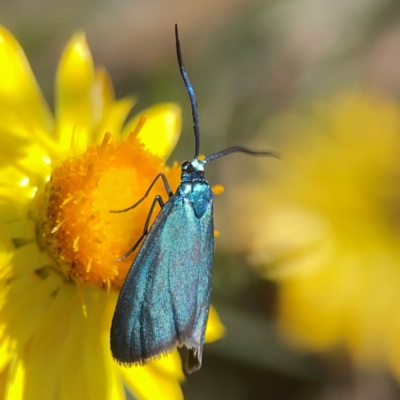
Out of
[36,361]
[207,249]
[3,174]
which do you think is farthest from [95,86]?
[36,361]

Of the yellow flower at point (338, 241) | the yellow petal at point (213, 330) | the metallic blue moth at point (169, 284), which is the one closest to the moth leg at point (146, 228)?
the metallic blue moth at point (169, 284)

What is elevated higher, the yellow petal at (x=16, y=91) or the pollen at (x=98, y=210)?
the yellow petal at (x=16, y=91)

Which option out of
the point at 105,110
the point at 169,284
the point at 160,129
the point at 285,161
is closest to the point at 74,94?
the point at 105,110

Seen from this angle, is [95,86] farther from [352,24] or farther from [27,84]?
[352,24]

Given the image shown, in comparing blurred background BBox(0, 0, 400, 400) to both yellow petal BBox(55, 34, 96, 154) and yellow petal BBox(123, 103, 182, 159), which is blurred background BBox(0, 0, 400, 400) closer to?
yellow petal BBox(123, 103, 182, 159)

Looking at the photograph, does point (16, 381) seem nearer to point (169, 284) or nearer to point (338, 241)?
point (169, 284)

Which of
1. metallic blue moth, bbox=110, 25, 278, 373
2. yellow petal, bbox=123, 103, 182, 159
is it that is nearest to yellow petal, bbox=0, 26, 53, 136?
yellow petal, bbox=123, 103, 182, 159

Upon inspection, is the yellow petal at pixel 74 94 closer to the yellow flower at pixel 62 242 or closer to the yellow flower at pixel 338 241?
the yellow flower at pixel 62 242
